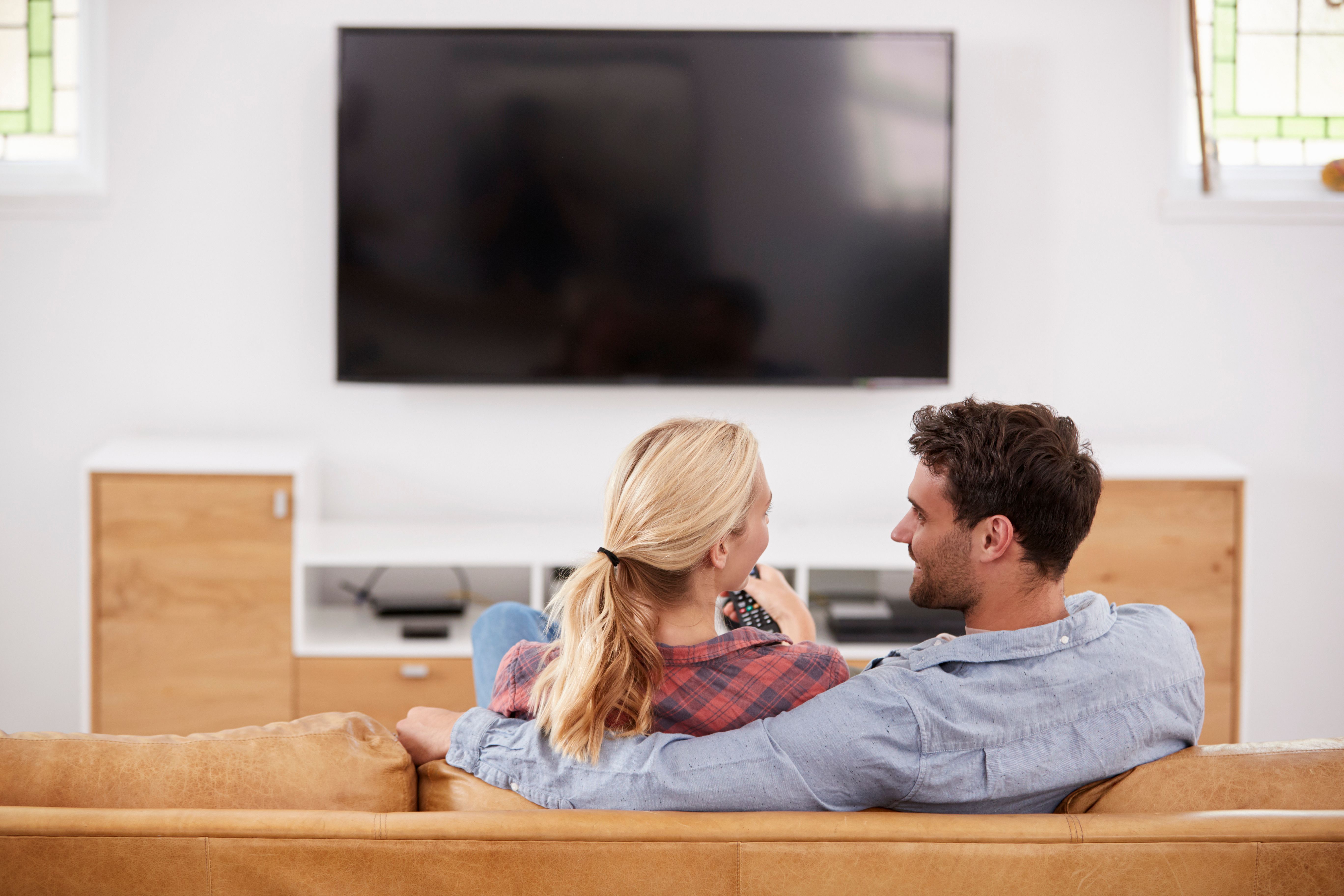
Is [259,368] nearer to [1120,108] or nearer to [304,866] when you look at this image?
[304,866]

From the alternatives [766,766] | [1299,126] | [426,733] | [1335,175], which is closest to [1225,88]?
[1299,126]

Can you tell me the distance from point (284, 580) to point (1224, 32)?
3011 mm

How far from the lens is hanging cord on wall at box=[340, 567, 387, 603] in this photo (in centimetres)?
298

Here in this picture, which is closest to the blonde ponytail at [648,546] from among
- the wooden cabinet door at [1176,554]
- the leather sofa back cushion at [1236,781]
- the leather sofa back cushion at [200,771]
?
the leather sofa back cushion at [200,771]

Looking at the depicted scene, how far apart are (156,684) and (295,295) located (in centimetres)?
111

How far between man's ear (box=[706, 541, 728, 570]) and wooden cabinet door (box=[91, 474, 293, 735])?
1.69 meters

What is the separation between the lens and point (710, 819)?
900 millimetres

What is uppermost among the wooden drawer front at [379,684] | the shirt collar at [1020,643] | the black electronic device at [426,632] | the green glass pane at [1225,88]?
the green glass pane at [1225,88]

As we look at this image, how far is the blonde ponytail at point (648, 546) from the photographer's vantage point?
1.10m

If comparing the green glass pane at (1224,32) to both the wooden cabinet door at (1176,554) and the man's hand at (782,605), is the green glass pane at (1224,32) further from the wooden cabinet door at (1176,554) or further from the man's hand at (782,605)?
the man's hand at (782,605)

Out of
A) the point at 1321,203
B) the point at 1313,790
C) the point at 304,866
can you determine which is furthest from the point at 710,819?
the point at 1321,203

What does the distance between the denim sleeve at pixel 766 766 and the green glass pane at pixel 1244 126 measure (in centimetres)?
270

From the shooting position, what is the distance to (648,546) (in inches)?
46.1

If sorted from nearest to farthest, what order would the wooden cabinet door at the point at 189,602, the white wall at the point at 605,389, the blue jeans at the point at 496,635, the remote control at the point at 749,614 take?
the remote control at the point at 749,614 → the blue jeans at the point at 496,635 → the wooden cabinet door at the point at 189,602 → the white wall at the point at 605,389
